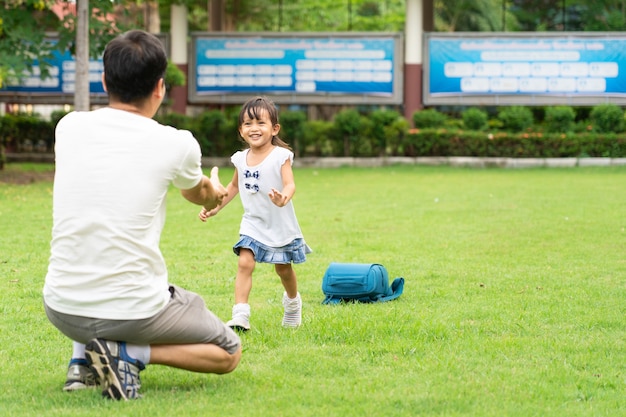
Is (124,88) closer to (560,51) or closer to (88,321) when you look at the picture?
(88,321)

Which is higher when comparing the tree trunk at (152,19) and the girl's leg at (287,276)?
the tree trunk at (152,19)

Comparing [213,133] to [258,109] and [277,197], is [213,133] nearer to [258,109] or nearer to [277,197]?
[258,109]

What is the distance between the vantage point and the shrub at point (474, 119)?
22812 millimetres

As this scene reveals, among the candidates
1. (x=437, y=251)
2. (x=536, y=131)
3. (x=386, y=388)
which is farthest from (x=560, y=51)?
(x=386, y=388)

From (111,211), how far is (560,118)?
19.6 m

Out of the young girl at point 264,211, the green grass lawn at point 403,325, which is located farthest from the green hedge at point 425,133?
the young girl at point 264,211

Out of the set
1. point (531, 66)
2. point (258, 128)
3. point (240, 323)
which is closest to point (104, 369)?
point (240, 323)

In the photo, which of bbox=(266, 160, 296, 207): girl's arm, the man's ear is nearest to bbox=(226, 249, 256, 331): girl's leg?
bbox=(266, 160, 296, 207): girl's arm

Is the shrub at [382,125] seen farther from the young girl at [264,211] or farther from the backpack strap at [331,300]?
the young girl at [264,211]

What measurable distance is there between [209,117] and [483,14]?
20187 mm

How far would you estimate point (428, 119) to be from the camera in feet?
74.1

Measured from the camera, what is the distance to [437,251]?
31.3ft

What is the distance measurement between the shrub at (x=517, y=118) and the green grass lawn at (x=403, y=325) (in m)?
9.86

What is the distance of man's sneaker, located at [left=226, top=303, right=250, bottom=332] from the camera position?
584cm
